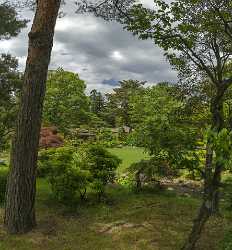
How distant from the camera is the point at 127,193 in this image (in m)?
13.9

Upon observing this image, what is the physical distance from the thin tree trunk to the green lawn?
0.59 m

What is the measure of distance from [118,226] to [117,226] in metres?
0.03

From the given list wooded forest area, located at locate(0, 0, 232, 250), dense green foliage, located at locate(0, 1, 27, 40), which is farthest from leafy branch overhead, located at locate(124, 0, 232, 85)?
dense green foliage, located at locate(0, 1, 27, 40)

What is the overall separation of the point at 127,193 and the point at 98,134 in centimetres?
2873

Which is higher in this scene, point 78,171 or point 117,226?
point 78,171

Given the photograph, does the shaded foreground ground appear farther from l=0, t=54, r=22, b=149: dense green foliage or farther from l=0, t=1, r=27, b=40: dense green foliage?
l=0, t=1, r=27, b=40: dense green foliage

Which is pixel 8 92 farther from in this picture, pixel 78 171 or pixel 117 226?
pixel 117 226

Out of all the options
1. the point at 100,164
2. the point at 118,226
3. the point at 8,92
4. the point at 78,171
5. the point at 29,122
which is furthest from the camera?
the point at 8,92

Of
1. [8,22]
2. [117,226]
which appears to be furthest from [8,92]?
[117,226]

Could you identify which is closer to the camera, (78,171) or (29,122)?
(29,122)

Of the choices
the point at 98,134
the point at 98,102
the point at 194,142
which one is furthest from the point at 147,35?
the point at 98,102

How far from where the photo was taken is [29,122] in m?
9.52

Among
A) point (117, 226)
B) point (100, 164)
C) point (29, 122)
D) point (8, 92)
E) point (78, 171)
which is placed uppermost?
point (8, 92)

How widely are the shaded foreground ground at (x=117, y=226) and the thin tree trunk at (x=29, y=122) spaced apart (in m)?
0.60
